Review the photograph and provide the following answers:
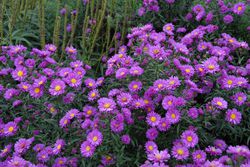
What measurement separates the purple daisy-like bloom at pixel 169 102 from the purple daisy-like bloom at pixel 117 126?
0.89ft

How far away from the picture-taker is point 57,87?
8.11 feet

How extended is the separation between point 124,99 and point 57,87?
45 cm

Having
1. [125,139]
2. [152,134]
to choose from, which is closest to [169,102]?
[152,134]

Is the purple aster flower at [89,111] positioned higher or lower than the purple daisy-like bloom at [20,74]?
lower

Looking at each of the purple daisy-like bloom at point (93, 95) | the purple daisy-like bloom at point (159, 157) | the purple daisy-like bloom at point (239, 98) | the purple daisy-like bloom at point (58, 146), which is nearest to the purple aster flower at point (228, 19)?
the purple daisy-like bloom at point (239, 98)

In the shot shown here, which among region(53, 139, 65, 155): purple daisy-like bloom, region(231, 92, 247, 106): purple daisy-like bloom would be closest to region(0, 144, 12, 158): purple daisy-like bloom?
region(53, 139, 65, 155): purple daisy-like bloom

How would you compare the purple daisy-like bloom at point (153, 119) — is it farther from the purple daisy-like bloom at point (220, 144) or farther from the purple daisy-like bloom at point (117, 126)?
the purple daisy-like bloom at point (220, 144)

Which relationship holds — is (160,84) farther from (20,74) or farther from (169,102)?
(20,74)

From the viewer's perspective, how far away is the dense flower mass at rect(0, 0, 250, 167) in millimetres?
2240

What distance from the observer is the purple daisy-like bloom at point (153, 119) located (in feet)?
7.38

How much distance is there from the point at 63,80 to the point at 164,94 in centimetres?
68

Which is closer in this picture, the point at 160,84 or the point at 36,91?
the point at 160,84

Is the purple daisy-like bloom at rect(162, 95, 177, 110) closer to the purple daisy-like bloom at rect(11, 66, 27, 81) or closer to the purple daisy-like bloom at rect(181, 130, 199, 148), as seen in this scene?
the purple daisy-like bloom at rect(181, 130, 199, 148)

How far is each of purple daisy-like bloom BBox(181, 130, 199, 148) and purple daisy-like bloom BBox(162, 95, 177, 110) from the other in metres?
0.17
